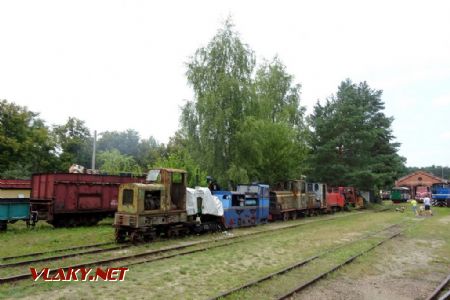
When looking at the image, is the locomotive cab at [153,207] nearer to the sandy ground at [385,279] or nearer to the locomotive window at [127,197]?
the locomotive window at [127,197]

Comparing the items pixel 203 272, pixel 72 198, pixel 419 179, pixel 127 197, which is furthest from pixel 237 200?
pixel 419 179

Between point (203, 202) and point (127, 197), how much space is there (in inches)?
149

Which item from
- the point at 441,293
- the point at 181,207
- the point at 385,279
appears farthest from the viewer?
the point at 181,207

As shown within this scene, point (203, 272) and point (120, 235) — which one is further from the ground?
point (120, 235)

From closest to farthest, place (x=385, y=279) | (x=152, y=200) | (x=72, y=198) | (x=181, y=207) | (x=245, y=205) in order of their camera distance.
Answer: (x=385, y=279)
(x=152, y=200)
(x=181, y=207)
(x=72, y=198)
(x=245, y=205)

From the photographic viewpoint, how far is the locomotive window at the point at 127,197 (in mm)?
13728

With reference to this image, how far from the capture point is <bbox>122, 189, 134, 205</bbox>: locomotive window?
13.7 meters

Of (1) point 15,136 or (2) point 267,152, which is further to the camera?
(1) point 15,136

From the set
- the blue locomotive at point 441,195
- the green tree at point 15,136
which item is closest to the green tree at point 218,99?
the green tree at point 15,136

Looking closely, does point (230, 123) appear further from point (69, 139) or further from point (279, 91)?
point (69, 139)

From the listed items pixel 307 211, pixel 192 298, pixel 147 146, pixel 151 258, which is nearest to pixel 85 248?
pixel 151 258

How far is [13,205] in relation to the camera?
672 inches

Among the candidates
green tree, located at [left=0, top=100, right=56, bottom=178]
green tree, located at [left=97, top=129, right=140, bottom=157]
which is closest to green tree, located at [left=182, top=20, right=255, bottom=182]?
green tree, located at [left=0, top=100, right=56, bottom=178]

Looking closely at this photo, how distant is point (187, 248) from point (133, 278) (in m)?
4.16
